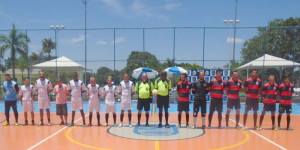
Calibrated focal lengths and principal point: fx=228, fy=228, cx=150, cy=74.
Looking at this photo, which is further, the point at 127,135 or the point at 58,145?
the point at 127,135

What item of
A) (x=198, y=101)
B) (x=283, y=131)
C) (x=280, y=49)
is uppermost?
(x=280, y=49)

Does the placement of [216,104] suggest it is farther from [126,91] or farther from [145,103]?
[126,91]

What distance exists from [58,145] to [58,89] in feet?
9.34

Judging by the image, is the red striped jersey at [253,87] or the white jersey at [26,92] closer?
the red striped jersey at [253,87]

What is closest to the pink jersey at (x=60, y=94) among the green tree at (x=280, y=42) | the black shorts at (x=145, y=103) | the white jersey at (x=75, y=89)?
the white jersey at (x=75, y=89)

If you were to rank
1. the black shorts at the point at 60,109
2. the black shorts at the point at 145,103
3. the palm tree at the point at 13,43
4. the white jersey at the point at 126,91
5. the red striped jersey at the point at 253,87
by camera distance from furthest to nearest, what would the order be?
the palm tree at the point at 13,43 < the black shorts at the point at 60,109 < the white jersey at the point at 126,91 < the black shorts at the point at 145,103 < the red striped jersey at the point at 253,87

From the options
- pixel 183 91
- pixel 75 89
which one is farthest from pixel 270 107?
pixel 75 89

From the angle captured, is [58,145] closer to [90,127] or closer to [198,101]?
[90,127]

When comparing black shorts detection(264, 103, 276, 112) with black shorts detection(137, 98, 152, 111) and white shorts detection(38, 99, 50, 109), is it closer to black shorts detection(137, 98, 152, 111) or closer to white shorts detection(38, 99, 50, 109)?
black shorts detection(137, 98, 152, 111)

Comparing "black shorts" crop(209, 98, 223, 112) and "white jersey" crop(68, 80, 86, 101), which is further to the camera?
"white jersey" crop(68, 80, 86, 101)

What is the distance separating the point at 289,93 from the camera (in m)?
7.90

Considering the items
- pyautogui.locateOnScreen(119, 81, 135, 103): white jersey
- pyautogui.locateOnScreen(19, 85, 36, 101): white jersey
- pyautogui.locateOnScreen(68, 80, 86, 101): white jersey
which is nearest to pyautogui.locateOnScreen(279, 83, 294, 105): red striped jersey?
pyautogui.locateOnScreen(119, 81, 135, 103): white jersey

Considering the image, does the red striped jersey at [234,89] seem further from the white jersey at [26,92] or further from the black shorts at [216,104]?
the white jersey at [26,92]

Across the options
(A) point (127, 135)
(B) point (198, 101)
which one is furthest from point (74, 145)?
(B) point (198, 101)
